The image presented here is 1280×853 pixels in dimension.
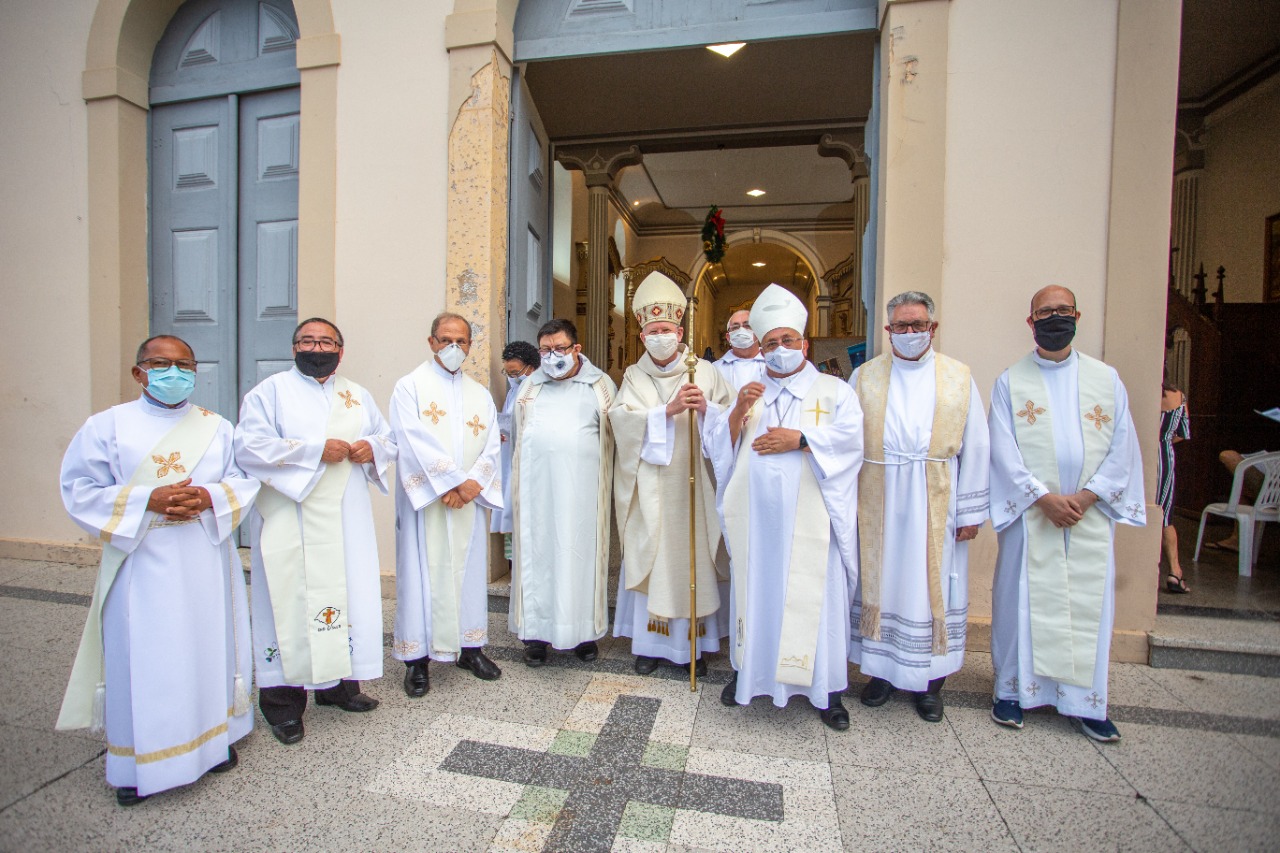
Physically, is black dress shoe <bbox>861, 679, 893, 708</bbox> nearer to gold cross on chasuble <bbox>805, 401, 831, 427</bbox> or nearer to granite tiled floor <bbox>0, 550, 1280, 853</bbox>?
granite tiled floor <bbox>0, 550, 1280, 853</bbox>

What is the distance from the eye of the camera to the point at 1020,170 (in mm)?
3596

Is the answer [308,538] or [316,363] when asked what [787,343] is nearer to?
[316,363]

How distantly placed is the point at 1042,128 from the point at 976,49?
0.57 meters

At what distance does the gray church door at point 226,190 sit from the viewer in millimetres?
4930

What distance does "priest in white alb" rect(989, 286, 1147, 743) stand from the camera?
110 inches

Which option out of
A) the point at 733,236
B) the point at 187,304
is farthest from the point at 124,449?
the point at 733,236

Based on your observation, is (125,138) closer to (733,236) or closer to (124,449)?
(124,449)

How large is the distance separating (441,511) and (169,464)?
115cm

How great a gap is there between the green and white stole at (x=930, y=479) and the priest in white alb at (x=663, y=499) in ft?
2.34

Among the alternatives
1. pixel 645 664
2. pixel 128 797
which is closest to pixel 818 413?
pixel 645 664

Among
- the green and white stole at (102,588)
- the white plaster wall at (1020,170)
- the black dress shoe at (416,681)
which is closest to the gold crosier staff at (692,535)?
the black dress shoe at (416,681)

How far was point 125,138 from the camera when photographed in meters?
5.07

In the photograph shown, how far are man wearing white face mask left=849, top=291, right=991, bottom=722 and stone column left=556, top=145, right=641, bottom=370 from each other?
18.4 feet

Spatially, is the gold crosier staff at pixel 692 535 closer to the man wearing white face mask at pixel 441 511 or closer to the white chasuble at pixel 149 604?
the man wearing white face mask at pixel 441 511
